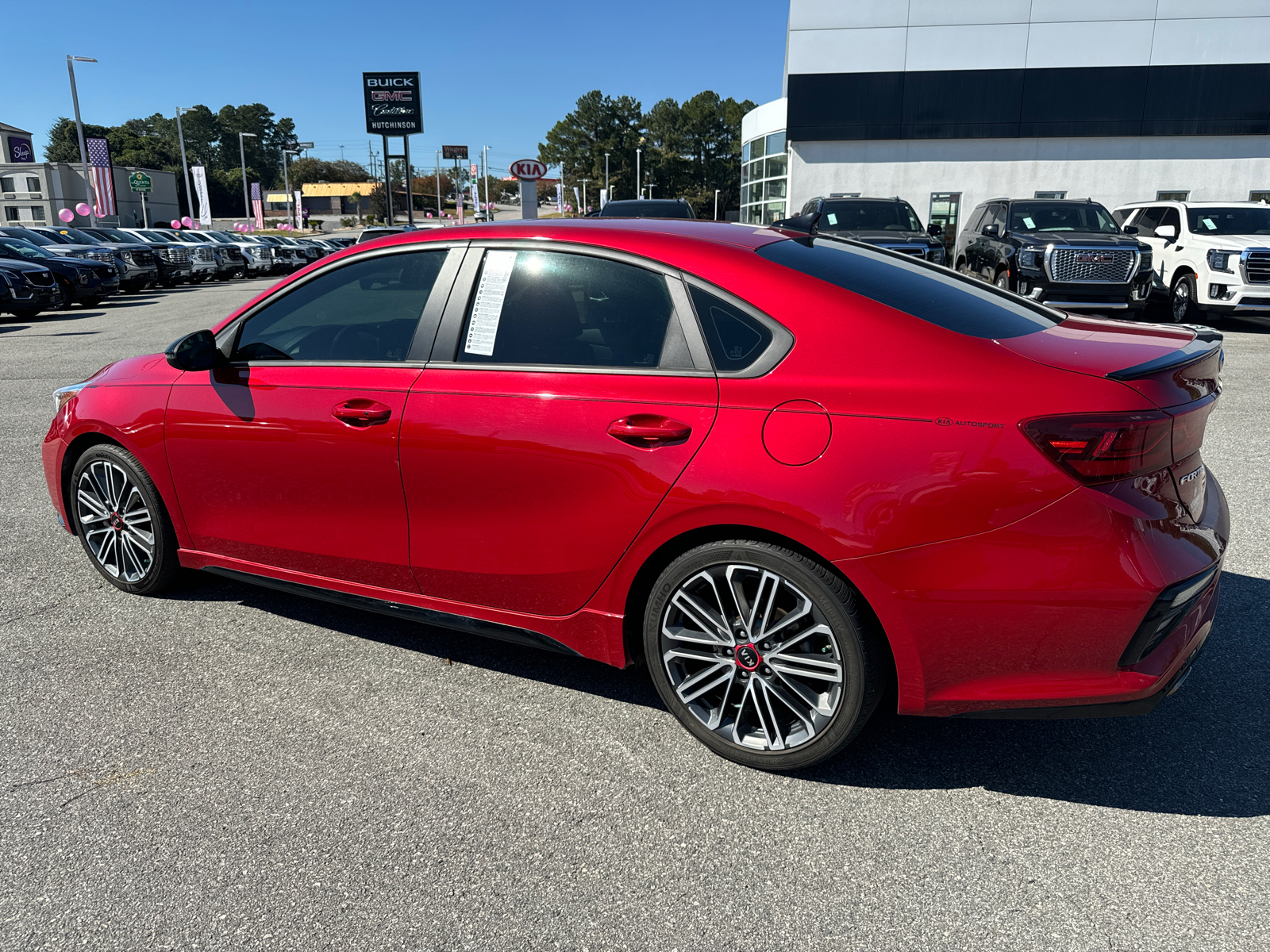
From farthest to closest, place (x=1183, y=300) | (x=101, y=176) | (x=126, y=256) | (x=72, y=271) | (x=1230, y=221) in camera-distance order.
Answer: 1. (x=101, y=176)
2. (x=126, y=256)
3. (x=72, y=271)
4. (x=1230, y=221)
5. (x=1183, y=300)

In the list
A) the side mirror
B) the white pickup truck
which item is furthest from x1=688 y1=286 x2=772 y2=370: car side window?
the white pickup truck

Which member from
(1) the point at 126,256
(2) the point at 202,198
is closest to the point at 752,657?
(1) the point at 126,256

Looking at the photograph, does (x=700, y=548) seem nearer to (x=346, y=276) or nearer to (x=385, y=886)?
(x=385, y=886)

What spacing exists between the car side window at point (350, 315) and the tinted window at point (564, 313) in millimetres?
297

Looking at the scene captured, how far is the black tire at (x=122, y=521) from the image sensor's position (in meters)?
4.13

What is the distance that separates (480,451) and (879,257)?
1656mm

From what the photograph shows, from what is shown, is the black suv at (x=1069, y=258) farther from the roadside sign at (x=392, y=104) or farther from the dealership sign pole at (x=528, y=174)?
the roadside sign at (x=392, y=104)

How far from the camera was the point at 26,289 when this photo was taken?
18.1 m

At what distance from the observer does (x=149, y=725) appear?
127 inches

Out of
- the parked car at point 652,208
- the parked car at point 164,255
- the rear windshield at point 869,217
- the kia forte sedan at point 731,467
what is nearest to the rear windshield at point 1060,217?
the rear windshield at point 869,217

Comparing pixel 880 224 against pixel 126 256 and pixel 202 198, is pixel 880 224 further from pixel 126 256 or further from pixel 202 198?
pixel 202 198

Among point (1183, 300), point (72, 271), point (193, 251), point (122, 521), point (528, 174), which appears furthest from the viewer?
point (193, 251)

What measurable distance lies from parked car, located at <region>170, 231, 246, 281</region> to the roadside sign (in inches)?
841

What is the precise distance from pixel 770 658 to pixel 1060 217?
14.9 meters
